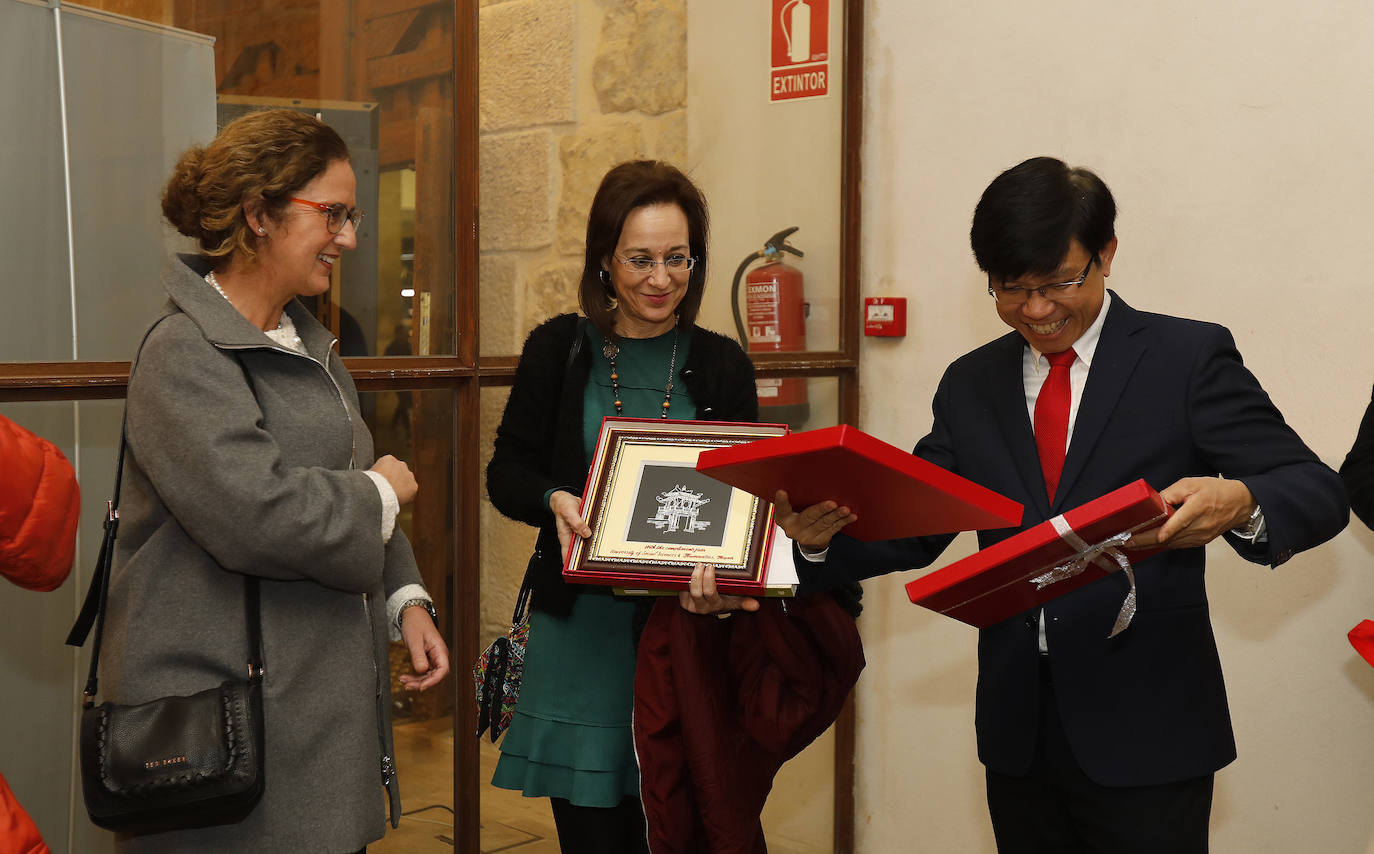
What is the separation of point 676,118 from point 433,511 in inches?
57.9

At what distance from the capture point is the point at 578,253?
3.07m

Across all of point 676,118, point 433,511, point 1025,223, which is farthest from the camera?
point 676,118

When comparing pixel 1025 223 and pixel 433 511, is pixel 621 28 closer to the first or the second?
pixel 433 511

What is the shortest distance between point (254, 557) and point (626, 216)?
937 millimetres

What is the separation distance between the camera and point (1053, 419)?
1811mm

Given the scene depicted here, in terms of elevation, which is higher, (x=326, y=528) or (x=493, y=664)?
(x=326, y=528)

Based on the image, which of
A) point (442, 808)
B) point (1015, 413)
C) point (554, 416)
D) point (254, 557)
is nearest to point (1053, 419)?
point (1015, 413)

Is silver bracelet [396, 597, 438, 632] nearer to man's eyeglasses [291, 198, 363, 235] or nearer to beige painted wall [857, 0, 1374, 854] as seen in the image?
man's eyeglasses [291, 198, 363, 235]

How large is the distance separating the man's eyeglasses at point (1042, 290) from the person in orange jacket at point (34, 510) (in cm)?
128

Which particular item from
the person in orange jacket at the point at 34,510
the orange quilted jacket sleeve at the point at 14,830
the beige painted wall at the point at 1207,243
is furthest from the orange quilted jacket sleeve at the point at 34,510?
the beige painted wall at the point at 1207,243

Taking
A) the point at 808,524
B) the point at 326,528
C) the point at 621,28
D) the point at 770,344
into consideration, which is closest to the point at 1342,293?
the point at 770,344

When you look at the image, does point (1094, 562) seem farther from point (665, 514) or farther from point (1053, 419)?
point (665, 514)

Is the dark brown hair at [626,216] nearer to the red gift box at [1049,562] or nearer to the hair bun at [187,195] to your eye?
the hair bun at [187,195]

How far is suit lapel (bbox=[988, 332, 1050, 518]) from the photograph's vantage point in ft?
5.84
